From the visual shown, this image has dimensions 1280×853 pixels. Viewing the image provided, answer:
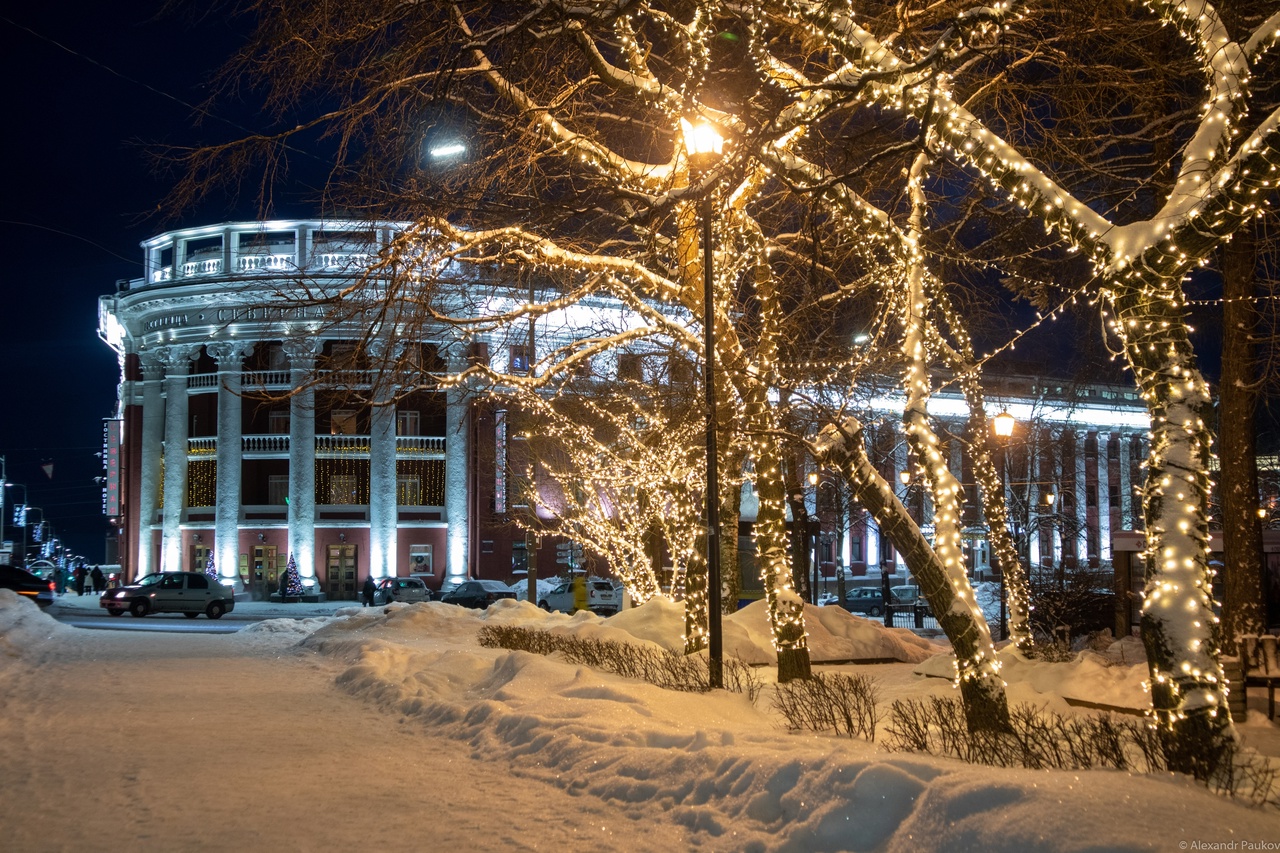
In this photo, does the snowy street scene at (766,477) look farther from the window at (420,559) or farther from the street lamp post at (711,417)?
the window at (420,559)

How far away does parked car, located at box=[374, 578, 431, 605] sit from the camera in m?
45.8

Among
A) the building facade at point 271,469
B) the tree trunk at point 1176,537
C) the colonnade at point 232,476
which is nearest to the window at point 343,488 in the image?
the building facade at point 271,469

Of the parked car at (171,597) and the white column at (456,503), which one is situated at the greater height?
the white column at (456,503)

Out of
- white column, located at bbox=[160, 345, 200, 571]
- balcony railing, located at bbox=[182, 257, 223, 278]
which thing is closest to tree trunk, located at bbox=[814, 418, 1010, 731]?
balcony railing, located at bbox=[182, 257, 223, 278]

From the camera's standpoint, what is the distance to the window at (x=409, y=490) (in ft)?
171

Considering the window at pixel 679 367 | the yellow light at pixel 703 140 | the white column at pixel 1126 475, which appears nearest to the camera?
the yellow light at pixel 703 140

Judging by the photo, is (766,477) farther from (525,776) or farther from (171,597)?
(171,597)

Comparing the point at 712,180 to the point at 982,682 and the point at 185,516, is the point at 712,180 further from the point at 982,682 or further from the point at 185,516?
the point at 185,516

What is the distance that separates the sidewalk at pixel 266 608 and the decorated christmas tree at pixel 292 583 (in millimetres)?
712

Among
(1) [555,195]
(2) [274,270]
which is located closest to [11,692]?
(1) [555,195]

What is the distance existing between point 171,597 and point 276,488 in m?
14.4

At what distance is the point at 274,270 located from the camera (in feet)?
155

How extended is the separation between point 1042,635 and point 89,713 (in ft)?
55.1

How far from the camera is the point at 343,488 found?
5206cm
